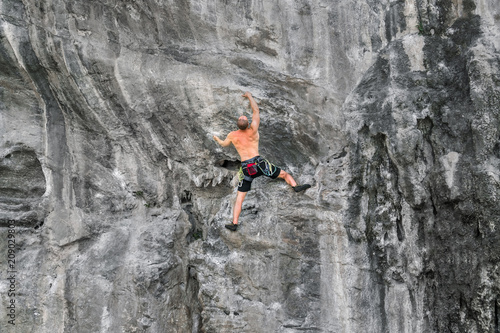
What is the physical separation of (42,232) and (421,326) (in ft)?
19.5

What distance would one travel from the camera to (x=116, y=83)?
667cm

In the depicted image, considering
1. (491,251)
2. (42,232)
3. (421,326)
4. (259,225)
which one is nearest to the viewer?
(491,251)

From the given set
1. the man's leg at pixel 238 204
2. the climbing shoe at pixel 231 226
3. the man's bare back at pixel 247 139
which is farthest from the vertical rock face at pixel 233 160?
the man's bare back at pixel 247 139

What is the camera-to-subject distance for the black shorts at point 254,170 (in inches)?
240

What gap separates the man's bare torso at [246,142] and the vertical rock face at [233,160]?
2.37ft

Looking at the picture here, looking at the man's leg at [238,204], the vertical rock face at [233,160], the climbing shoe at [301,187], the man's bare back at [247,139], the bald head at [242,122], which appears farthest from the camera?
the man's leg at [238,204]

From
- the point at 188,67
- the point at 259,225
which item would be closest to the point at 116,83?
the point at 188,67

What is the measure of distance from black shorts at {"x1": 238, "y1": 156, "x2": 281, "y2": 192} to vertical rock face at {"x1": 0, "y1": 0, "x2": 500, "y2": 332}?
1.47 ft

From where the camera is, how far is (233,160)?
23.1 feet

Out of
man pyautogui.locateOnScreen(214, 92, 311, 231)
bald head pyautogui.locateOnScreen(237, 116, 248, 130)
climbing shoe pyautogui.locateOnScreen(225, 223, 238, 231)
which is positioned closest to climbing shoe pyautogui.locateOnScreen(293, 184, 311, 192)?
man pyautogui.locateOnScreen(214, 92, 311, 231)

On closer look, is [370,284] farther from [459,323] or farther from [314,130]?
[314,130]

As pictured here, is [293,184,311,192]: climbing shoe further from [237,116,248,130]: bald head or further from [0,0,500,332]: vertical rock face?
[237,116,248,130]: bald head

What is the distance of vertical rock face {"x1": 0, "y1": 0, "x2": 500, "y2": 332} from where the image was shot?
18.7 ft

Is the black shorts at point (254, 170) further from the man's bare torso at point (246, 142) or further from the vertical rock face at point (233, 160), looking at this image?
the vertical rock face at point (233, 160)
